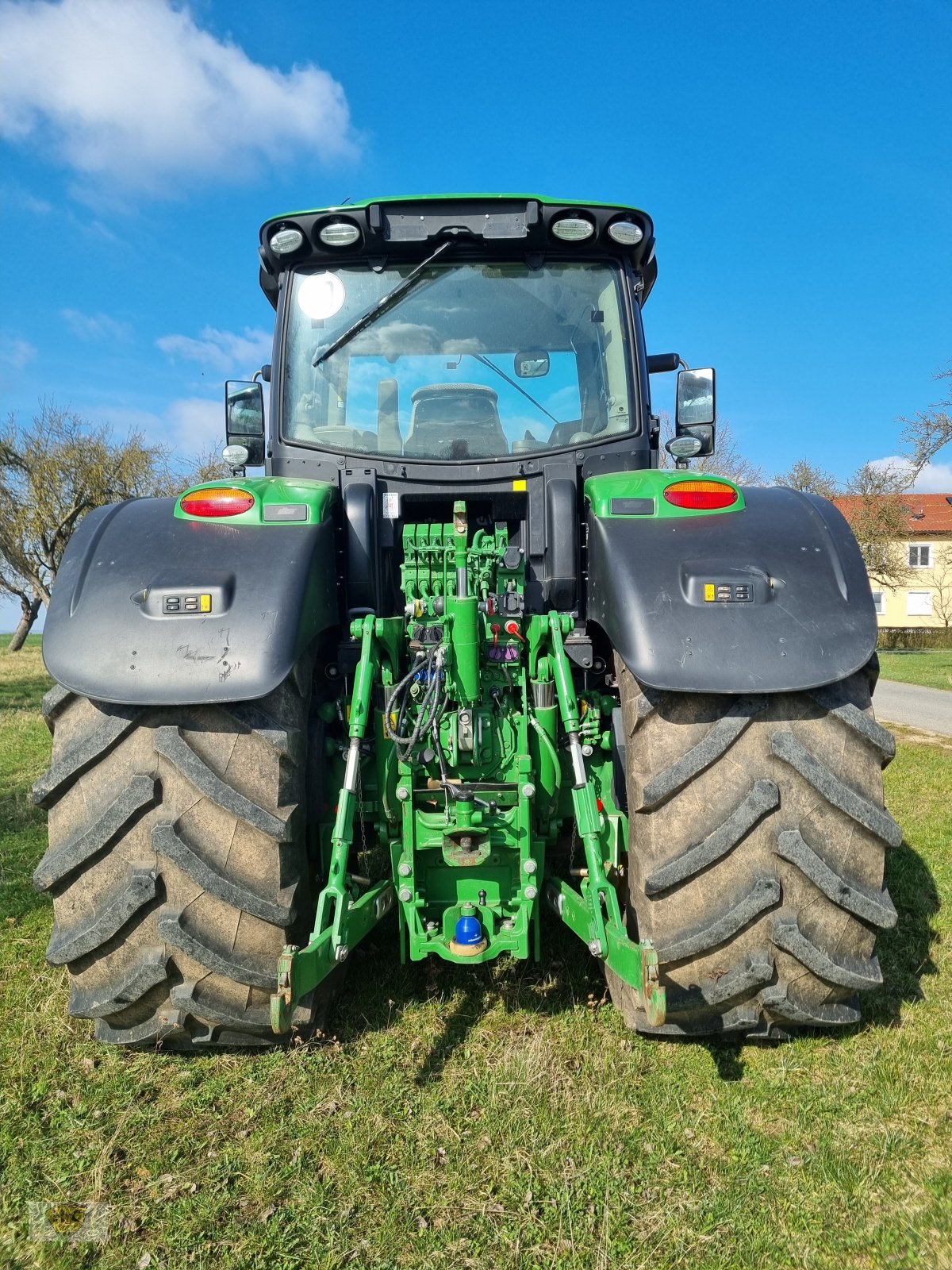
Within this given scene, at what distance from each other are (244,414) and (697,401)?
6.87ft

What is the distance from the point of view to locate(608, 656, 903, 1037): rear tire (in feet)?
7.93

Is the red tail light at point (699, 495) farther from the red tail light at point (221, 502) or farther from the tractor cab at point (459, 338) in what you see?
the red tail light at point (221, 502)

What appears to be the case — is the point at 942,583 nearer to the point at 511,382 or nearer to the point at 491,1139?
the point at 511,382

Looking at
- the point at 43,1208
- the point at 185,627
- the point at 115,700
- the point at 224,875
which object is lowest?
the point at 43,1208

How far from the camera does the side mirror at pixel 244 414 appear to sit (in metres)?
3.96

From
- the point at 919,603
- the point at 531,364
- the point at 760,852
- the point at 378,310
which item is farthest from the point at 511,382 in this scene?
the point at 919,603

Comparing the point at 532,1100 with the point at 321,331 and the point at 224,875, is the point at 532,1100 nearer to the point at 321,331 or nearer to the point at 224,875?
the point at 224,875

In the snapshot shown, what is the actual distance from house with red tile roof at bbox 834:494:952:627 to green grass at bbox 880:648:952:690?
57.3 ft

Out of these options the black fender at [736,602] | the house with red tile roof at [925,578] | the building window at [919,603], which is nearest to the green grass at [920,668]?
the black fender at [736,602]

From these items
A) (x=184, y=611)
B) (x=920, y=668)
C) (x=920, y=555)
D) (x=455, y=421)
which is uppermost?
(x=920, y=555)

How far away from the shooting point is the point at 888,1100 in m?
2.52

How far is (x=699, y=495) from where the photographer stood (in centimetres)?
288

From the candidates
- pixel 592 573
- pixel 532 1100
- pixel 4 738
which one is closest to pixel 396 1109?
pixel 532 1100

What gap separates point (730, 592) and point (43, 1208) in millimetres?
2481
